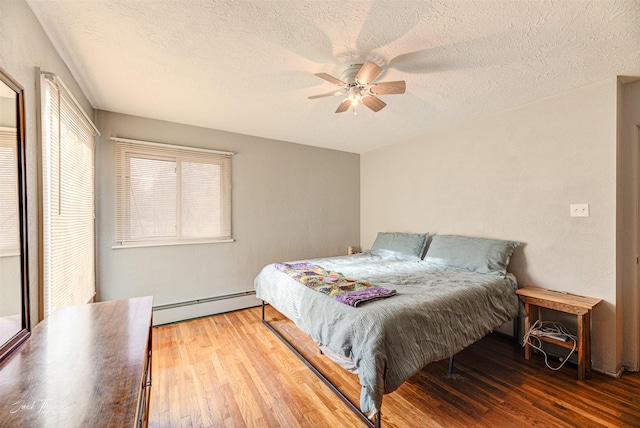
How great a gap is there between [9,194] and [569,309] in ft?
11.5

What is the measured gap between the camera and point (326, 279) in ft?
7.56

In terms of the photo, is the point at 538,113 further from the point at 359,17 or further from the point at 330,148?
the point at 330,148

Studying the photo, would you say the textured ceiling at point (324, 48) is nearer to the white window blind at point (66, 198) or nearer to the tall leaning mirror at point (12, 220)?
the white window blind at point (66, 198)

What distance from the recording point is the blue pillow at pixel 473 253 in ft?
8.44

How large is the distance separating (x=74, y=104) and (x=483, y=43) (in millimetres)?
2897

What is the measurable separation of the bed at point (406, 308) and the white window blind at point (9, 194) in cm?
163

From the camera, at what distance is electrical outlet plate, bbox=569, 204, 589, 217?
224 centimetres

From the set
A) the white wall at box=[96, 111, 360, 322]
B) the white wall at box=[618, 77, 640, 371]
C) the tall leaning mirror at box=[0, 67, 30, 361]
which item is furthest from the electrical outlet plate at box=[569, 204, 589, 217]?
the tall leaning mirror at box=[0, 67, 30, 361]

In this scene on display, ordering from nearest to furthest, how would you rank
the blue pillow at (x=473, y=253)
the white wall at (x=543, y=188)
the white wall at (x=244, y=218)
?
the white wall at (x=543, y=188) → the blue pillow at (x=473, y=253) → the white wall at (x=244, y=218)

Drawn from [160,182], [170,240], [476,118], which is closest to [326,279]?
[170,240]

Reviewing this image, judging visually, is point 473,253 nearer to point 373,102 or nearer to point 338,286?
point 338,286

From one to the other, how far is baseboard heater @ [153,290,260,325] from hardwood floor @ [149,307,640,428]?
535 millimetres

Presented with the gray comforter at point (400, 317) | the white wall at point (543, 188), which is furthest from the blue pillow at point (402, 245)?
the gray comforter at point (400, 317)

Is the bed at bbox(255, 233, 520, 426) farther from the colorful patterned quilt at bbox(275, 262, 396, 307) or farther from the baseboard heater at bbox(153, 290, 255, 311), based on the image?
the baseboard heater at bbox(153, 290, 255, 311)
